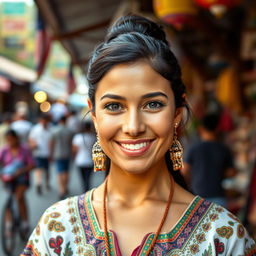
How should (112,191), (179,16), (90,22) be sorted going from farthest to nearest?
(90,22), (179,16), (112,191)

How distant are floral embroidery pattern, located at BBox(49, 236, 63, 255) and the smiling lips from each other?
0.43m

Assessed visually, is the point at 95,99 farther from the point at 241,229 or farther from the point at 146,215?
the point at 241,229

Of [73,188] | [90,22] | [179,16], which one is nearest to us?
[179,16]

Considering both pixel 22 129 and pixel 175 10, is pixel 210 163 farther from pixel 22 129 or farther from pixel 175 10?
pixel 22 129

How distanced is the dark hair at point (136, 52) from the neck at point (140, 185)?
27 cm

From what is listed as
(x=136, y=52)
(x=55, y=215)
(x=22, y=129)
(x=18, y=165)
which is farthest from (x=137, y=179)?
(x=22, y=129)

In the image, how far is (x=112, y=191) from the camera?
1654mm

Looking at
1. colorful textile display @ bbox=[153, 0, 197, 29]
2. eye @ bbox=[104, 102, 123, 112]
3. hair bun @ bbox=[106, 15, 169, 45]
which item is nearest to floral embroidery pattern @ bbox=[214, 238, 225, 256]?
eye @ bbox=[104, 102, 123, 112]

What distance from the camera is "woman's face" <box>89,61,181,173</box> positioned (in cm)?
143

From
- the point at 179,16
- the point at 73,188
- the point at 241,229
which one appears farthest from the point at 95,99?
the point at 73,188

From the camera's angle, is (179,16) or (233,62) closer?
(179,16)

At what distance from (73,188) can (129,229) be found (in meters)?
7.73

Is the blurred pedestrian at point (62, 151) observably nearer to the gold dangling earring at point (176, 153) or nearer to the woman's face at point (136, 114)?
the gold dangling earring at point (176, 153)

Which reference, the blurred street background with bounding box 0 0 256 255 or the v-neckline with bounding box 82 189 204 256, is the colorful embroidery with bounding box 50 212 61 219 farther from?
the blurred street background with bounding box 0 0 256 255
